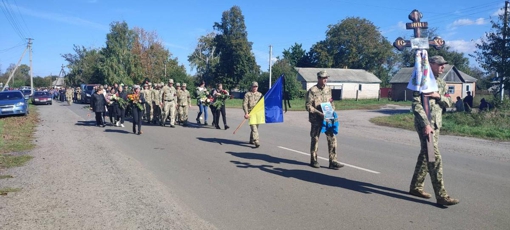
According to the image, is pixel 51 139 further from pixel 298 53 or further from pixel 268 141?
pixel 298 53

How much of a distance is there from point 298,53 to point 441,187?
8860 centimetres

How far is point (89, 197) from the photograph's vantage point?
6297mm

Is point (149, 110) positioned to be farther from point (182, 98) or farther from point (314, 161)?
point (314, 161)

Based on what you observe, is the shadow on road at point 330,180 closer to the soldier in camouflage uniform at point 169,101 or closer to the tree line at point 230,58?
the soldier in camouflage uniform at point 169,101

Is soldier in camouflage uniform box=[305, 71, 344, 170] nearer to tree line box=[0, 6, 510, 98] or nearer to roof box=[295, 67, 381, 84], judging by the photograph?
tree line box=[0, 6, 510, 98]

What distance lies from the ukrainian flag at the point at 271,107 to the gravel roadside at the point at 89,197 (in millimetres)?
3177

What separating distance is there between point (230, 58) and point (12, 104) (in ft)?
145

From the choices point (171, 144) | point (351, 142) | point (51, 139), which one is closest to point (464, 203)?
point (351, 142)

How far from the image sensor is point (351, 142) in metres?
12.7

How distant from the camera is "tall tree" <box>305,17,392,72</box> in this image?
3044 inches

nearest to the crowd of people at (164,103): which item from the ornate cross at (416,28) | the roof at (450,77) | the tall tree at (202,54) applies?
the ornate cross at (416,28)

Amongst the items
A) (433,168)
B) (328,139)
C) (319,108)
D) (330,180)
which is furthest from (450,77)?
(433,168)

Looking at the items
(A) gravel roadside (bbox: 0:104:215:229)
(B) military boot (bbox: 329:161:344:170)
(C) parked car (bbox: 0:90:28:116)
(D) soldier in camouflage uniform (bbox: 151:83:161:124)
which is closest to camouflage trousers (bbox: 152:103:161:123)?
(D) soldier in camouflage uniform (bbox: 151:83:161:124)

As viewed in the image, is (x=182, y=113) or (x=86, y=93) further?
(x=86, y=93)
